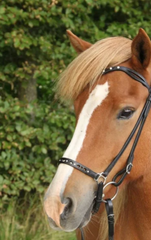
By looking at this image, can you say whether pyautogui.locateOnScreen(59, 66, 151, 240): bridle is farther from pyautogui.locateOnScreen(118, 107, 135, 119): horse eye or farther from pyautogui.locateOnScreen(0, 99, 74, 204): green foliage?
pyautogui.locateOnScreen(0, 99, 74, 204): green foliage

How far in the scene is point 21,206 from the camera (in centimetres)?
407

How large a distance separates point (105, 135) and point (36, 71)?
6.32 ft

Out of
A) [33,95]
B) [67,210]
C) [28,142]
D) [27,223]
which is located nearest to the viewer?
[67,210]

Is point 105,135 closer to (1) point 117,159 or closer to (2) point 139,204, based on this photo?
(1) point 117,159

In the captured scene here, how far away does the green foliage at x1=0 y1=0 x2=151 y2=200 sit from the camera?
3533 millimetres

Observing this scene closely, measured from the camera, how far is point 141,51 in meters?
1.89

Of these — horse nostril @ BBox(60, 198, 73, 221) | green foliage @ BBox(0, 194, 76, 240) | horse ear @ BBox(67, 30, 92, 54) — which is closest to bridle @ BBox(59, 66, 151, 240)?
horse nostril @ BBox(60, 198, 73, 221)

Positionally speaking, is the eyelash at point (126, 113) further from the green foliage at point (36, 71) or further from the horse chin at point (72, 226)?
the green foliage at point (36, 71)

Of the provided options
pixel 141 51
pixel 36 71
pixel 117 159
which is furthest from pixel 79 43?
pixel 36 71

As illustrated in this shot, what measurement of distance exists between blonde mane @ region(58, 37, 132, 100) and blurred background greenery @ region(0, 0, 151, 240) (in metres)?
1.53

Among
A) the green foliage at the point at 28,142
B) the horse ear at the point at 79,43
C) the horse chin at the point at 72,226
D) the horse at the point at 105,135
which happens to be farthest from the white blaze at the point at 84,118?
the green foliage at the point at 28,142

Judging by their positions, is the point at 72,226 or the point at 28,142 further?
the point at 28,142

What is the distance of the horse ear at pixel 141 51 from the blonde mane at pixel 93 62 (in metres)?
0.07

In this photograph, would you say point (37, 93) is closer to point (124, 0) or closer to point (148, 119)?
point (124, 0)
